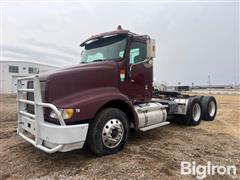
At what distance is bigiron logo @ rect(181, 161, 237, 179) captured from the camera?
3.43 metres

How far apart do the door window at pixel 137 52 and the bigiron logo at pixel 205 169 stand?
254cm

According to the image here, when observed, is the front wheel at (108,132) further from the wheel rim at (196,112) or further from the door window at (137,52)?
the wheel rim at (196,112)

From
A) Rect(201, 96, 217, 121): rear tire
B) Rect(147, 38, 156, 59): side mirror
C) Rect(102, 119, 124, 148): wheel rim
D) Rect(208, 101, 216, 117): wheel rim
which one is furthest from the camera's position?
Rect(208, 101, 216, 117): wheel rim

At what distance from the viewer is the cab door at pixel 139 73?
16.4ft

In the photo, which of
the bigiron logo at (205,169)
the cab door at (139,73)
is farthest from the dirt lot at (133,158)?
the cab door at (139,73)

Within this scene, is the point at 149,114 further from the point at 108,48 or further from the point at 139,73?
the point at 108,48

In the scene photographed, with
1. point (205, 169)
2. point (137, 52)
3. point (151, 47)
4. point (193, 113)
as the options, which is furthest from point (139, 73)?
point (193, 113)

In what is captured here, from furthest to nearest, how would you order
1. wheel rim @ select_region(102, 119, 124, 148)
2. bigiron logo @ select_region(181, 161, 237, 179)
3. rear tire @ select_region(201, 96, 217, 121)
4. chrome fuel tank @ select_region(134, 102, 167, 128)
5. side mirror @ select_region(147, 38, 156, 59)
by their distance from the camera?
1. rear tire @ select_region(201, 96, 217, 121)
2. chrome fuel tank @ select_region(134, 102, 167, 128)
3. side mirror @ select_region(147, 38, 156, 59)
4. wheel rim @ select_region(102, 119, 124, 148)
5. bigiron logo @ select_region(181, 161, 237, 179)

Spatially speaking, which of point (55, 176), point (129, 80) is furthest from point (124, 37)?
point (55, 176)

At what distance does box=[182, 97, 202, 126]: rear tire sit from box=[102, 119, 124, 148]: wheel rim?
3520 mm

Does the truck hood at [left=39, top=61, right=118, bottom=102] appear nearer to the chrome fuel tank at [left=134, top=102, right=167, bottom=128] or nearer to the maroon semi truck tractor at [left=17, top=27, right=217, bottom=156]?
the maroon semi truck tractor at [left=17, top=27, right=217, bottom=156]

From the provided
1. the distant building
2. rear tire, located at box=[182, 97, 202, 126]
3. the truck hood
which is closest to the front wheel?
the truck hood

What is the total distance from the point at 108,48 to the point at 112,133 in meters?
1.99

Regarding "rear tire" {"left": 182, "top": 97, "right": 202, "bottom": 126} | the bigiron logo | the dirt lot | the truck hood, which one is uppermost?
the truck hood
